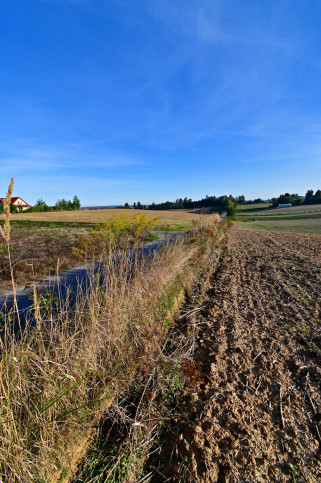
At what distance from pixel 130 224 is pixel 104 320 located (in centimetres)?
624

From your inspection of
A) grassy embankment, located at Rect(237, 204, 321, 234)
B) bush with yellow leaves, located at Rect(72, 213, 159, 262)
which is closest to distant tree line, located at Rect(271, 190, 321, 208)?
grassy embankment, located at Rect(237, 204, 321, 234)

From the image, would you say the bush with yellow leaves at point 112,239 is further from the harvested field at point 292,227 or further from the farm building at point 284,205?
the farm building at point 284,205

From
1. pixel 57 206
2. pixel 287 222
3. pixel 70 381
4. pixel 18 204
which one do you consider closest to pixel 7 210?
pixel 70 381

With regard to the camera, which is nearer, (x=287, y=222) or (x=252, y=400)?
(x=252, y=400)

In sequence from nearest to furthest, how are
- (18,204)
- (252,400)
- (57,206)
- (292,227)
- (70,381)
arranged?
1. (70,381)
2. (252,400)
3. (18,204)
4. (292,227)
5. (57,206)

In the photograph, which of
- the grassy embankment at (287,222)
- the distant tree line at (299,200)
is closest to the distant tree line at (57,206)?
the grassy embankment at (287,222)

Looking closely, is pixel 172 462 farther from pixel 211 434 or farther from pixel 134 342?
pixel 134 342

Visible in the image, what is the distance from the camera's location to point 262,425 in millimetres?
1953

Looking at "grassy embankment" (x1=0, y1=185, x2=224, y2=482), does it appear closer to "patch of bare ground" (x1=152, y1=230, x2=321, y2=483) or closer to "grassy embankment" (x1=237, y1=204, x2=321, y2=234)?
"patch of bare ground" (x1=152, y1=230, x2=321, y2=483)

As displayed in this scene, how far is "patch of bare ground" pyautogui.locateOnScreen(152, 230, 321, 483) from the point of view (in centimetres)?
166

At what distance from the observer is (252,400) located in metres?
2.21

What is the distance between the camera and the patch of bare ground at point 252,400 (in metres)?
1.66

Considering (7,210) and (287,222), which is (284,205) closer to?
(287,222)

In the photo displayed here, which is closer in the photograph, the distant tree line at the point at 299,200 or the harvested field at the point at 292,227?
the harvested field at the point at 292,227
